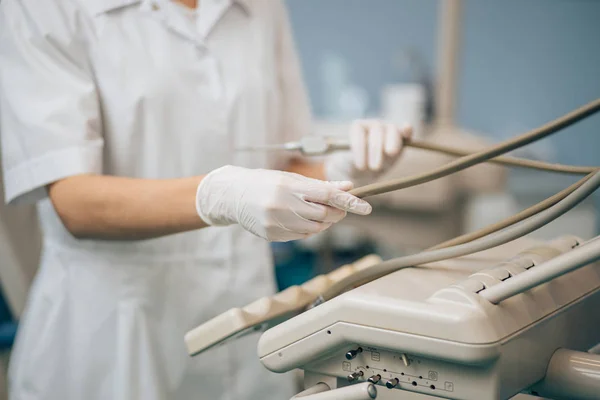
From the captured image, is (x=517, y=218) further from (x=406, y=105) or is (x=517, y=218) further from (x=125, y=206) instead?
(x=406, y=105)

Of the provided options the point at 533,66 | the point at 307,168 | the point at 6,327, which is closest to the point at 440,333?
the point at 307,168

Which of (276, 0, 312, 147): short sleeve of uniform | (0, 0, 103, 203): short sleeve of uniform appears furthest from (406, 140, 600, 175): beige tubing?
(0, 0, 103, 203): short sleeve of uniform

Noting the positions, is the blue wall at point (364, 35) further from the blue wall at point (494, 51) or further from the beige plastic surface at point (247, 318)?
the beige plastic surface at point (247, 318)

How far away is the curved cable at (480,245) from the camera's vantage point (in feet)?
2.34

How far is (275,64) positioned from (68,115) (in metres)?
0.51

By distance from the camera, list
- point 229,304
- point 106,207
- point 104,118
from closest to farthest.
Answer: point 106,207
point 104,118
point 229,304

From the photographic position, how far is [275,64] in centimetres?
138

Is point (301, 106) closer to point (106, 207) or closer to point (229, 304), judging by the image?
point (229, 304)

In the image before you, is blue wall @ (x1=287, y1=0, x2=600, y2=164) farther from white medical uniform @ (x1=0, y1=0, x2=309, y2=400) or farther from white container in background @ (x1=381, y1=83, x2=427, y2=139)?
white medical uniform @ (x1=0, y1=0, x2=309, y2=400)

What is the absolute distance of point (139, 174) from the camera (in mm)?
1140

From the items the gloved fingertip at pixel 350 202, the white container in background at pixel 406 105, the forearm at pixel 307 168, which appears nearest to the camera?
the gloved fingertip at pixel 350 202

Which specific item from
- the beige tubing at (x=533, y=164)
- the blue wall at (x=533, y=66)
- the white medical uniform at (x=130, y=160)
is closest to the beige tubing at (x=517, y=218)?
the beige tubing at (x=533, y=164)

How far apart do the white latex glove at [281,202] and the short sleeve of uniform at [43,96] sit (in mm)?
265

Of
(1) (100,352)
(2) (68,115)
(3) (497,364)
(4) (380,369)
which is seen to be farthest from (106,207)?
(3) (497,364)
